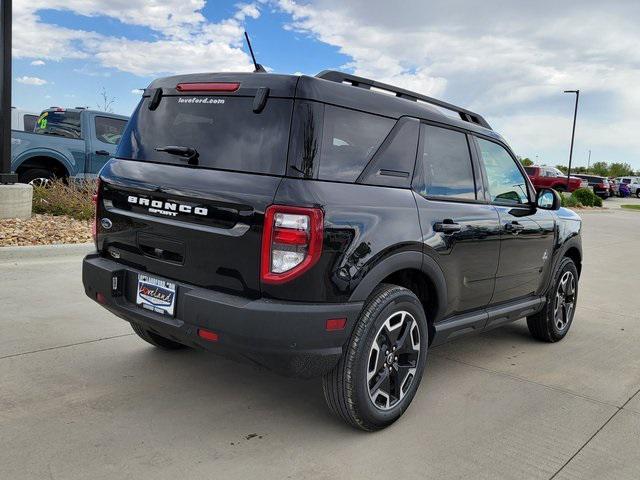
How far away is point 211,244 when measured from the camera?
2.87 meters

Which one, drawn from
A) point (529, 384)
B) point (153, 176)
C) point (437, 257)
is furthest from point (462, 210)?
point (153, 176)

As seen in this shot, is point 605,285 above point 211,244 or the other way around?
the other way around

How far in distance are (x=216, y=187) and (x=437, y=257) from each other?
1.36m

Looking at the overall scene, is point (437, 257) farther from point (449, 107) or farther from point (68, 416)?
point (68, 416)

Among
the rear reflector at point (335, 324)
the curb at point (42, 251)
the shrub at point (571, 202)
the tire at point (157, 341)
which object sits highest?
the shrub at point (571, 202)

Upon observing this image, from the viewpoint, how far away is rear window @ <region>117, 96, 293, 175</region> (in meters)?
2.87

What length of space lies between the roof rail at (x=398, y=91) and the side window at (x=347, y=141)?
241 millimetres

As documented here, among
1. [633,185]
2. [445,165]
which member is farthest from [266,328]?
[633,185]

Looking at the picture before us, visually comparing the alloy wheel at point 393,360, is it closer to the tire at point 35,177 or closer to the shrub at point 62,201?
the shrub at point 62,201

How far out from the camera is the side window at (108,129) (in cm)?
1089

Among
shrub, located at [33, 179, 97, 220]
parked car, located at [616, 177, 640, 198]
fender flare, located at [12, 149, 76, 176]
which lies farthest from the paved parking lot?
parked car, located at [616, 177, 640, 198]

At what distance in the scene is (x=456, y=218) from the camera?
142 inches

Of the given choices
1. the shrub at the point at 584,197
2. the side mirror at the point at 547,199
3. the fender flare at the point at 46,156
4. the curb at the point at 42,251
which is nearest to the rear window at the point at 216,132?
the side mirror at the point at 547,199

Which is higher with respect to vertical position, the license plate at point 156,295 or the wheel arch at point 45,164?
the wheel arch at point 45,164
